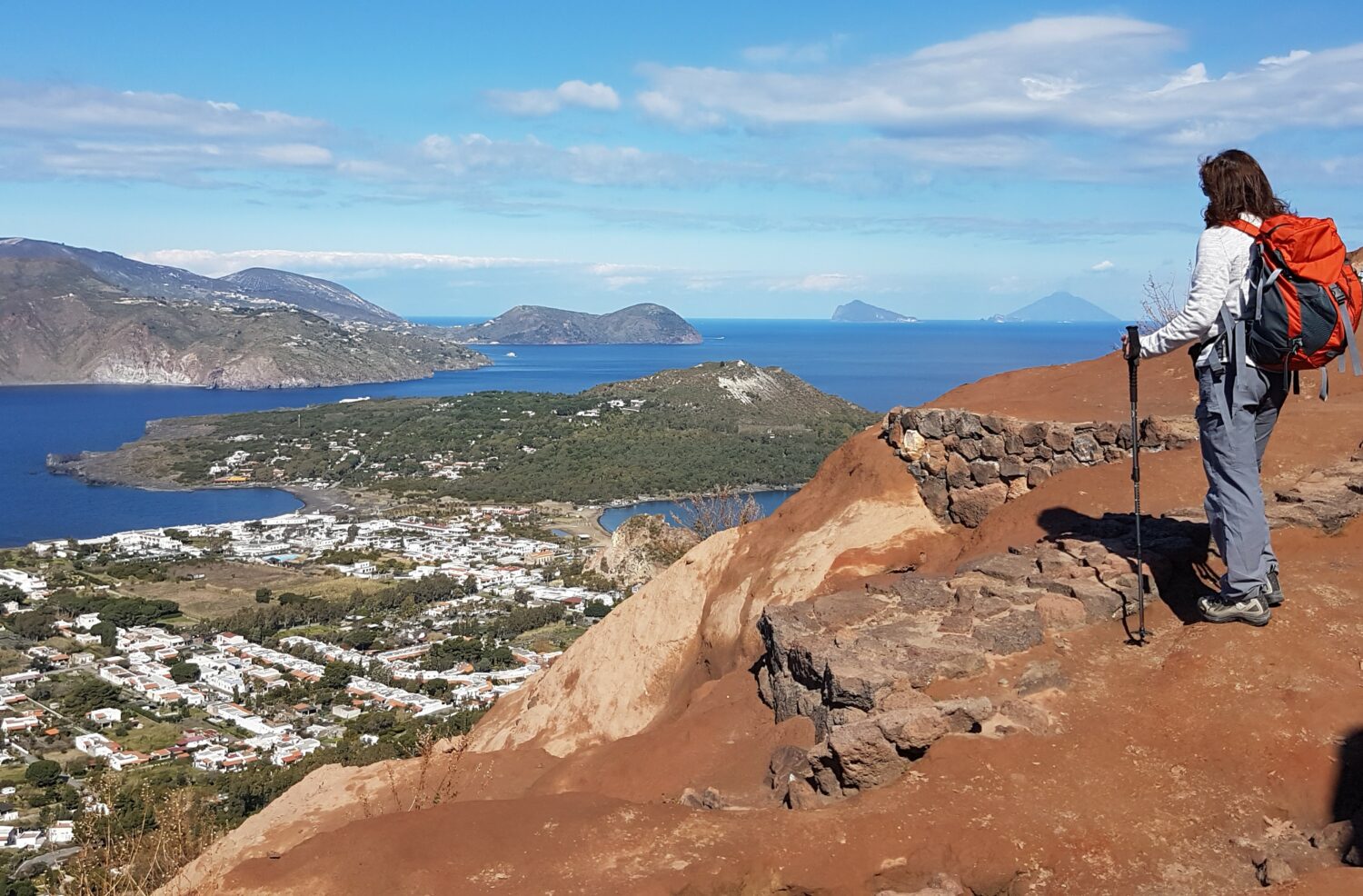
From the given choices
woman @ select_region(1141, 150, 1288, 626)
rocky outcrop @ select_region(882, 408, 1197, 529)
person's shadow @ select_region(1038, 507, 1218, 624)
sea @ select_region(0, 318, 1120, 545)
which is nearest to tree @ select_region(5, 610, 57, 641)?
sea @ select_region(0, 318, 1120, 545)

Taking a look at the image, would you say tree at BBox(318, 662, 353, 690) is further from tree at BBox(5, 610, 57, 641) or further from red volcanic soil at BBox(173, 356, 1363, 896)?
red volcanic soil at BBox(173, 356, 1363, 896)

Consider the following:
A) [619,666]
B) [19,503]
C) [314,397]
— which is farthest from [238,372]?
[619,666]

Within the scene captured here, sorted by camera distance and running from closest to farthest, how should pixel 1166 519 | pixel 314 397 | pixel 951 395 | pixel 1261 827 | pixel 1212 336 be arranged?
pixel 1261 827, pixel 1212 336, pixel 1166 519, pixel 951 395, pixel 314 397

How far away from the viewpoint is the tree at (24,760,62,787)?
29922mm

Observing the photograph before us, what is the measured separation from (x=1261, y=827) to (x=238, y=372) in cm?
20999

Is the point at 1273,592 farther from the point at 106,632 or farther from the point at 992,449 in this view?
the point at 106,632

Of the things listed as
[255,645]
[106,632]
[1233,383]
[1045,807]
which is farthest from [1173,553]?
[106,632]

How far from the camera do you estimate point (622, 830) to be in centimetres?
624

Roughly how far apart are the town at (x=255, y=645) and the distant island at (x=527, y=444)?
1943 cm

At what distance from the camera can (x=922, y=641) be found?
7.99 meters

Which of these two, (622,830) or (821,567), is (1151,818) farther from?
(821,567)

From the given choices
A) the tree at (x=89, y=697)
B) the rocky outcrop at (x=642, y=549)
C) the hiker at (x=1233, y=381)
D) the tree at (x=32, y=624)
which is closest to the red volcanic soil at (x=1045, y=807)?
the hiker at (x=1233, y=381)

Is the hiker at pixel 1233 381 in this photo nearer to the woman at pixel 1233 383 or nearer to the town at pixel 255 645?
the woman at pixel 1233 383

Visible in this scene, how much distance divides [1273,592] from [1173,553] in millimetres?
1151
